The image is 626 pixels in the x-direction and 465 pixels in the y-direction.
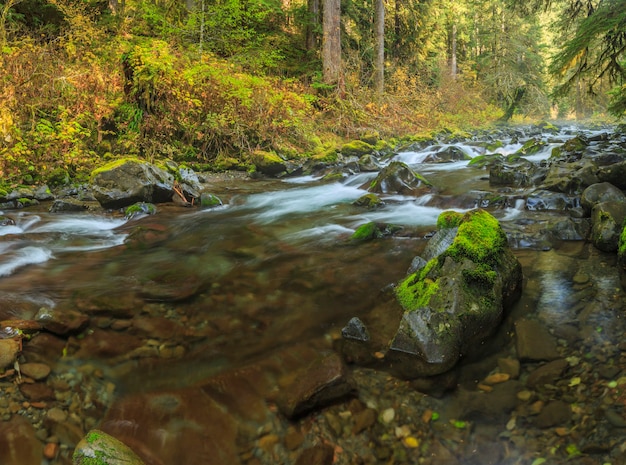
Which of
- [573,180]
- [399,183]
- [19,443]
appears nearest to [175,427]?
[19,443]

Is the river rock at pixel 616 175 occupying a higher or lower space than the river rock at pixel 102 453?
higher

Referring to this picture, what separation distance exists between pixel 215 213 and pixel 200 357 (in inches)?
199

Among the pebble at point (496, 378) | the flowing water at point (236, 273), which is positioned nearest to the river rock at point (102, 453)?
the flowing water at point (236, 273)

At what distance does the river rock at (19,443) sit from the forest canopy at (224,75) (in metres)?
7.47

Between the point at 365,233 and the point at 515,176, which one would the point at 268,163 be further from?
the point at 365,233

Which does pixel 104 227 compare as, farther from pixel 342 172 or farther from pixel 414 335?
pixel 342 172

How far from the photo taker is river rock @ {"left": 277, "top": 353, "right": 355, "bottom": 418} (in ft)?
8.42

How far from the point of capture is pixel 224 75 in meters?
11.9

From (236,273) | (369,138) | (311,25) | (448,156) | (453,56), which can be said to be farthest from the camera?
(453,56)

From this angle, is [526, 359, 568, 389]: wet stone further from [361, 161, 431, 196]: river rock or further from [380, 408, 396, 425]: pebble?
[361, 161, 431, 196]: river rock

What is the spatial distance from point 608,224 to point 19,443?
5755mm

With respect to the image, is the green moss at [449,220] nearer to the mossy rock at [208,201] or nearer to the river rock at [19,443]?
the river rock at [19,443]

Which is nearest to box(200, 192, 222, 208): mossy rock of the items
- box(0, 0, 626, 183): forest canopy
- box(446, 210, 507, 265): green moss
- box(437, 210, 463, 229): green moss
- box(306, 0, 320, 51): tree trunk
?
box(0, 0, 626, 183): forest canopy

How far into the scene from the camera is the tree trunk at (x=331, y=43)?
15484 millimetres
